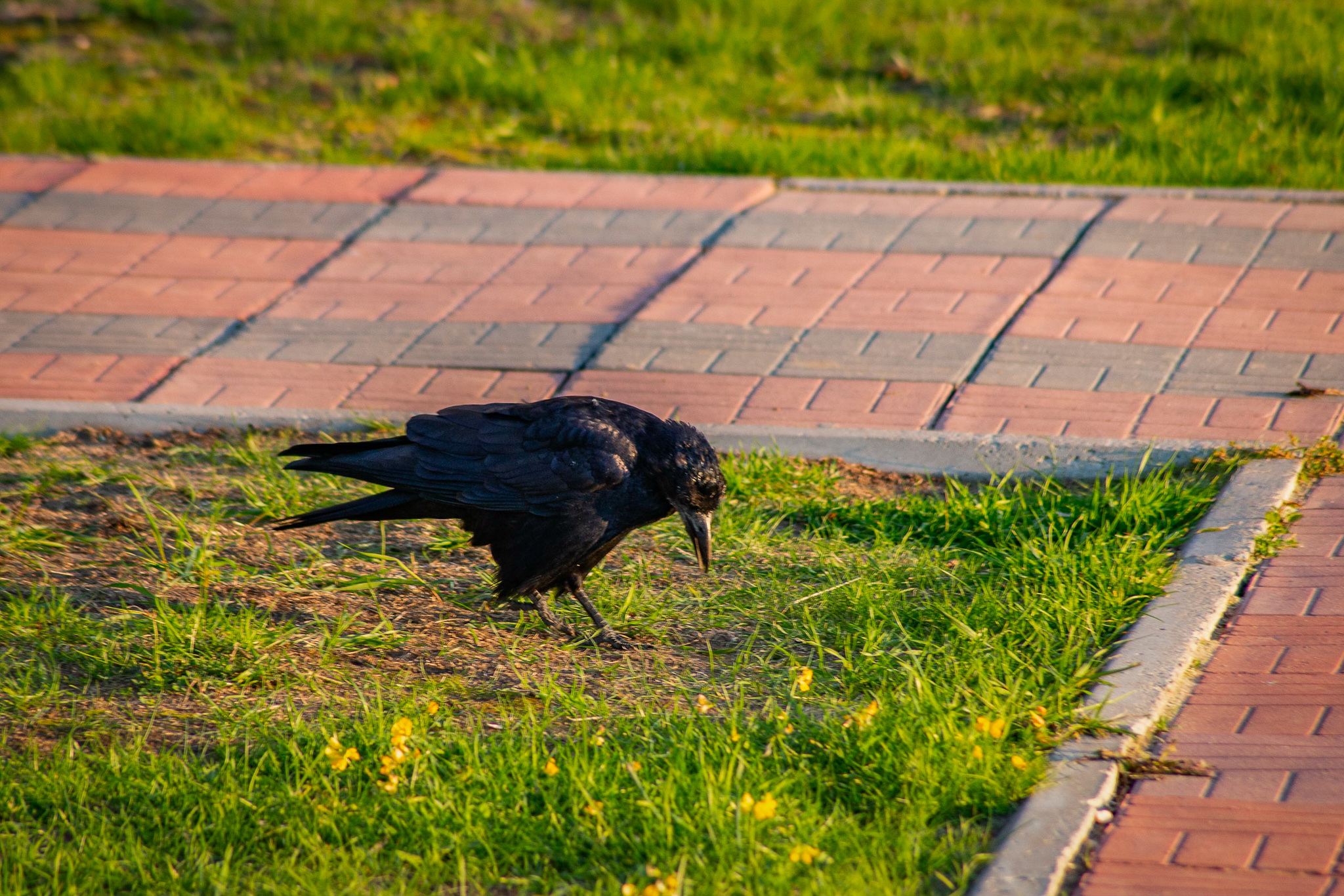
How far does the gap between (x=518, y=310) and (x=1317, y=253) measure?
A: 3.39 meters

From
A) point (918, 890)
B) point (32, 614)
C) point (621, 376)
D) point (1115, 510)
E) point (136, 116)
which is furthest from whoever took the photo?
point (136, 116)

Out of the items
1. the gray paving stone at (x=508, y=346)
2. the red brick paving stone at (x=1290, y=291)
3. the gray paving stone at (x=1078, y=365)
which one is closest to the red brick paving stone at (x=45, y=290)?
the gray paving stone at (x=508, y=346)

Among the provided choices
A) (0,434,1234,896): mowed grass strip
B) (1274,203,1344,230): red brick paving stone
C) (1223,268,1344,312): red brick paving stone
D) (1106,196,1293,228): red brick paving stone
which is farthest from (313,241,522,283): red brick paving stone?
(1274,203,1344,230): red brick paving stone

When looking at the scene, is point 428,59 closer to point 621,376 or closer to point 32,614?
point 621,376

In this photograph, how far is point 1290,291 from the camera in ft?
19.2

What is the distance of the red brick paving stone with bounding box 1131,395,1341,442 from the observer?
4.76m

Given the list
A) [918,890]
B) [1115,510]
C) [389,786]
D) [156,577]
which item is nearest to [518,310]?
[156,577]

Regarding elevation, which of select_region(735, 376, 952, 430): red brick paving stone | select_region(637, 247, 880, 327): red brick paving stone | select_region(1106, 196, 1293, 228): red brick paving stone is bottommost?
select_region(1106, 196, 1293, 228): red brick paving stone

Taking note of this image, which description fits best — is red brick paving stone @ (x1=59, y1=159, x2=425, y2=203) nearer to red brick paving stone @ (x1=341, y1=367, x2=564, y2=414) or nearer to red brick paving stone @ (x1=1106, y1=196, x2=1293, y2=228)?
red brick paving stone @ (x1=341, y1=367, x2=564, y2=414)

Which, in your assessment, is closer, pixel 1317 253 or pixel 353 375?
pixel 353 375

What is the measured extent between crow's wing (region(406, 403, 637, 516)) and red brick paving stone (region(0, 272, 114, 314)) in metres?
2.85

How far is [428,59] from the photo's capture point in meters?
9.18

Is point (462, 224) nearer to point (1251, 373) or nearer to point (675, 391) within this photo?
point (675, 391)

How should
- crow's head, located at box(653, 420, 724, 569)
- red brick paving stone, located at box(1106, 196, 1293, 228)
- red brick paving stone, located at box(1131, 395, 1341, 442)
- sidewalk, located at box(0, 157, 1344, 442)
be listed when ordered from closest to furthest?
crow's head, located at box(653, 420, 724, 569)
red brick paving stone, located at box(1131, 395, 1341, 442)
sidewalk, located at box(0, 157, 1344, 442)
red brick paving stone, located at box(1106, 196, 1293, 228)
